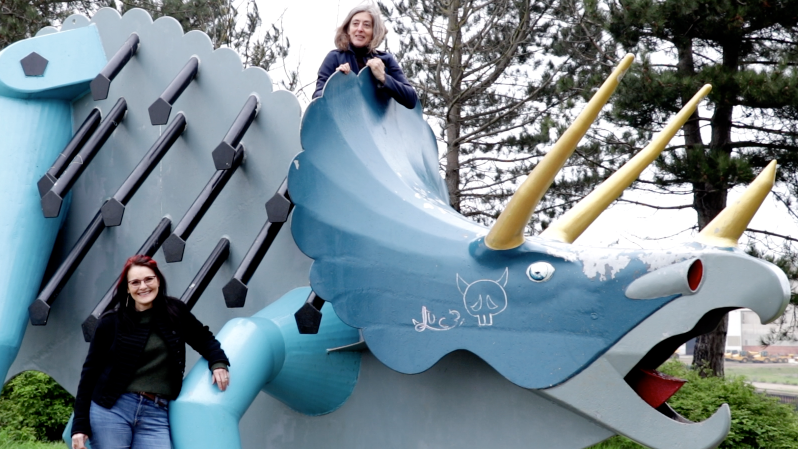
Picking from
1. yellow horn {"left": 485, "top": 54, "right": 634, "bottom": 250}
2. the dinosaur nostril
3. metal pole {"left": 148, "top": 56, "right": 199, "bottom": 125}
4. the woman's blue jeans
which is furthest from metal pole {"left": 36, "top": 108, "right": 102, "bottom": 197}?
the dinosaur nostril

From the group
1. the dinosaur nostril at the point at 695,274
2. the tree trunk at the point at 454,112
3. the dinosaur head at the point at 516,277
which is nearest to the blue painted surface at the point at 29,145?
the dinosaur head at the point at 516,277

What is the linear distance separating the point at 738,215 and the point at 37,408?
6759mm

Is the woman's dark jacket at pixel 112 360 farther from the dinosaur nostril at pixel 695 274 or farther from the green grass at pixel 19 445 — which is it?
the green grass at pixel 19 445

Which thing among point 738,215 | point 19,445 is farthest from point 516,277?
point 19,445

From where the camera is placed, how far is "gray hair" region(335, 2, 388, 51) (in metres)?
3.66

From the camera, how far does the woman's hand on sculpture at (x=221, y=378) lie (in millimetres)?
3084

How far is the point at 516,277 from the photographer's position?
2973mm

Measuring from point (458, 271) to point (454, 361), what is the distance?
46cm

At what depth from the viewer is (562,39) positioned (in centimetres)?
1140

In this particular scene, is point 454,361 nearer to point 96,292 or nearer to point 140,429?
point 140,429

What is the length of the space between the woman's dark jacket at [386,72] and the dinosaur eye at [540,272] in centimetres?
109

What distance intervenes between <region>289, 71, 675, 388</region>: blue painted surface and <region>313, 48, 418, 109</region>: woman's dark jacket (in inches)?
3.6

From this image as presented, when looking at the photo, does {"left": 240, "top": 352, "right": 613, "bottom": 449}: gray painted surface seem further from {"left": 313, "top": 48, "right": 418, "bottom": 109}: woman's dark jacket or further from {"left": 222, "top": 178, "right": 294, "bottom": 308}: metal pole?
{"left": 313, "top": 48, "right": 418, "bottom": 109}: woman's dark jacket

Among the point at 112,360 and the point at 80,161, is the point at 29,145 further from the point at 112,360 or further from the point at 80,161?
the point at 112,360
